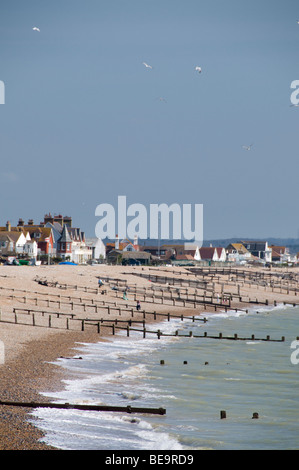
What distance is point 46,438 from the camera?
67.9 feet

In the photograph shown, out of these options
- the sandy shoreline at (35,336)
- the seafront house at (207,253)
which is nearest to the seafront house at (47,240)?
the sandy shoreline at (35,336)

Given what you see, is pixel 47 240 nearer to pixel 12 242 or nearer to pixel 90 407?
pixel 12 242

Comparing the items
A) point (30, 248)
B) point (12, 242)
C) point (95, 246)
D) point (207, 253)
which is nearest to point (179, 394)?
point (12, 242)

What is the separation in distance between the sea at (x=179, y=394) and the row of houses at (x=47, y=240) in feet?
251

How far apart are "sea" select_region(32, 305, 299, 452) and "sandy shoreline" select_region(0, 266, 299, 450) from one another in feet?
2.38

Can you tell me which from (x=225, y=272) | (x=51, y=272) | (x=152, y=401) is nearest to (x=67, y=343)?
(x=152, y=401)

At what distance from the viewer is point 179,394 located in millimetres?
28906

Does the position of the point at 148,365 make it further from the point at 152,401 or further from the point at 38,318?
the point at 38,318

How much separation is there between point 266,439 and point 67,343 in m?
18.2

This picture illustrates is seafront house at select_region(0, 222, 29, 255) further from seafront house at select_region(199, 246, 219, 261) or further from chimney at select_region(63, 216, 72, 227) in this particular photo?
seafront house at select_region(199, 246, 219, 261)
